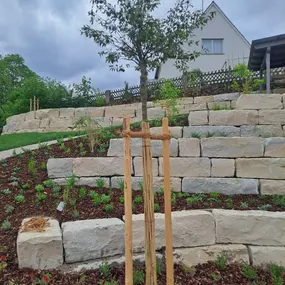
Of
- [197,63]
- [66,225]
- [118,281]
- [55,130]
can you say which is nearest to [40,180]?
[66,225]

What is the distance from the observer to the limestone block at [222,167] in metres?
4.22

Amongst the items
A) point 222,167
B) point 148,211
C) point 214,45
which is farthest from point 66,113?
point 214,45

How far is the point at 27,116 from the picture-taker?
11.2 metres

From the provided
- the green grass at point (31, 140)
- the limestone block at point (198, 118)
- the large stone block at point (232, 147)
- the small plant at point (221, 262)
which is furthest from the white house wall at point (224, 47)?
the small plant at point (221, 262)

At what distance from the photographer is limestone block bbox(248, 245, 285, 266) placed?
3.10m

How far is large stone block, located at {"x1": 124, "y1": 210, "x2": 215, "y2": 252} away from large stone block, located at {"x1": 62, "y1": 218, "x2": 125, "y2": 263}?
23cm

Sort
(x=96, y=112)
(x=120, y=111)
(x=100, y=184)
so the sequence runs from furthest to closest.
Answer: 1. (x=96, y=112)
2. (x=120, y=111)
3. (x=100, y=184)

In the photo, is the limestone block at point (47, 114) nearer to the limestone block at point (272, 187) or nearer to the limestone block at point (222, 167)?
the limestone block at point (222, 167)

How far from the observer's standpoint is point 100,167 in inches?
165

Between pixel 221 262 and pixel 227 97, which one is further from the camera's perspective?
pixel 227 97

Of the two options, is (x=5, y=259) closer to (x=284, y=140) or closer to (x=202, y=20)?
(x=284, y=140)

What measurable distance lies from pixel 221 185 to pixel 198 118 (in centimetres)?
182

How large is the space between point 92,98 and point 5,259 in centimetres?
Result: 978

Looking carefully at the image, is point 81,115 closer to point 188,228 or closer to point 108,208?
point 108,208
